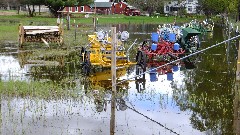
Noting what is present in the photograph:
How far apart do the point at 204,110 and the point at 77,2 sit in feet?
172

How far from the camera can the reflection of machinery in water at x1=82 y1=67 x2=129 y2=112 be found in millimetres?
10552

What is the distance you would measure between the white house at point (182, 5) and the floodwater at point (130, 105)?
79297 millimetres

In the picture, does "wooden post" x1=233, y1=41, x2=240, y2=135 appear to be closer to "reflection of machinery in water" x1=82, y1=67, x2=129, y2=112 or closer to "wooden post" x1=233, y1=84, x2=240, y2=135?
"wooden post" x1=233, y1=84, x2=240, y2=135

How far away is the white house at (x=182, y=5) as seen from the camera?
3663 inches

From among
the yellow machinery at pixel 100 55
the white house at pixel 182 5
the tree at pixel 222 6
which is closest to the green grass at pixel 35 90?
the yellow machinery at pixel 100 55

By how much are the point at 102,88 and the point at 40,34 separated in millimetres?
12954

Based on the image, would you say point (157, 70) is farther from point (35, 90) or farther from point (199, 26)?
point (199, 26)

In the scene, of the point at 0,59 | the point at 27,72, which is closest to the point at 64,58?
the point at 0,59

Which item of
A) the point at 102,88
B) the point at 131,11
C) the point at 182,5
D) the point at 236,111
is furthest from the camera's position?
the point at 182,5

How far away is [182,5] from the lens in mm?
92375

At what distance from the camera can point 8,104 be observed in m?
10.2

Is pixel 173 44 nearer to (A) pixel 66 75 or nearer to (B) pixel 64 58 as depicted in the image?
(B) pixel 64 58

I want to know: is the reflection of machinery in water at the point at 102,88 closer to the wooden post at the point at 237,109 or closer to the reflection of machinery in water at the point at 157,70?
the reflection of machinery in water at the point at 157,70

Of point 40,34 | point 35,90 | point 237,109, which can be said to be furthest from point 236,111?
point 40,34
